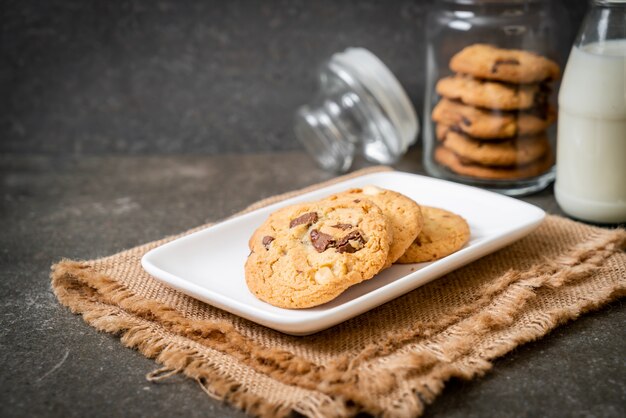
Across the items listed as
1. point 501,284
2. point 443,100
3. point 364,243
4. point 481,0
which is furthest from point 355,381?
point 481,0

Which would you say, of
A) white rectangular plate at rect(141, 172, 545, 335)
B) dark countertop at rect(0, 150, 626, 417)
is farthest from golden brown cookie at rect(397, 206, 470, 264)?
dark countertop at rect(0, 150, 626, 417)

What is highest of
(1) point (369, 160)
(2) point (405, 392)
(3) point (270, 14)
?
(3) point (270, 14)

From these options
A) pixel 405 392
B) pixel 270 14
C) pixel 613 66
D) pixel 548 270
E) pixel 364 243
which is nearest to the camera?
pixel 405 392

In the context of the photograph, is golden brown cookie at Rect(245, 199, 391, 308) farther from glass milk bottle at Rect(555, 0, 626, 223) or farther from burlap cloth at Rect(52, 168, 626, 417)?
glass milk bottle at Rect(555, 0, 626, 223)

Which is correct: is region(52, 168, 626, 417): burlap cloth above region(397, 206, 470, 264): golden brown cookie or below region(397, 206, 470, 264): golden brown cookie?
below

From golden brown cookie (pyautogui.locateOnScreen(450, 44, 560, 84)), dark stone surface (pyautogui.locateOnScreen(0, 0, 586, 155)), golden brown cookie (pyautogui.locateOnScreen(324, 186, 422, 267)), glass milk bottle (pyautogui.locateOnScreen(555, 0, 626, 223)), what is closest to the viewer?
golden brown cookie (pyautogui.locateOnScreen(324, 186, 422, 267))

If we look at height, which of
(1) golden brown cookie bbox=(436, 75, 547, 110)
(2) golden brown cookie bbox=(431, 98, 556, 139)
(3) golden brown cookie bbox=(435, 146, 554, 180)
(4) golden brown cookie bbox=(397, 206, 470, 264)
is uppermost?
(1) golden brown cookie bbox=(436, 75, 547, 110)

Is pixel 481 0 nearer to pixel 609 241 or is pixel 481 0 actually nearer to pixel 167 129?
pixel 609 241
